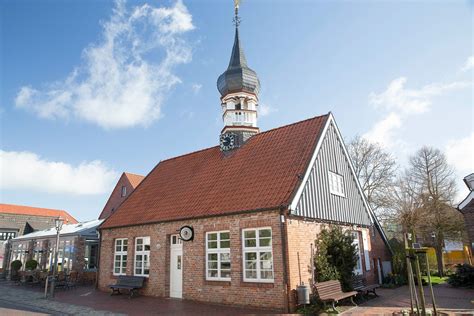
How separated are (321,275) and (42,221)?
149 ft

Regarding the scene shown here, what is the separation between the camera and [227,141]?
1845 centimetres

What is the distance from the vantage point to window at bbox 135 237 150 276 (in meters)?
16.8

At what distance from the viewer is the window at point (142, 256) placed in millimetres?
16803

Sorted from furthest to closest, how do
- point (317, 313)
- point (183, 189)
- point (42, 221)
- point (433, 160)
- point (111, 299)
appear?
1. point (42, 221)
2. point (433, 160)
3. point (183, 189)
4. point (111, 299)
5. point (317, 313)

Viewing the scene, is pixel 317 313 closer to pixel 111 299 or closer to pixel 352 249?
pixel 352 249

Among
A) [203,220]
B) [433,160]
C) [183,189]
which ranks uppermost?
[433,160]

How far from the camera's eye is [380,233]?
20031mm

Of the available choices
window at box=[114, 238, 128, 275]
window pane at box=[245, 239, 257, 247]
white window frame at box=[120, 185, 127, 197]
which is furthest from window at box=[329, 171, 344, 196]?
white window frame at box=[120, 185, 127, 197]

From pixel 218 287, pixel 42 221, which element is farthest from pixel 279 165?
pixel 42 221

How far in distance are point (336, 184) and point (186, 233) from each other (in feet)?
23.5

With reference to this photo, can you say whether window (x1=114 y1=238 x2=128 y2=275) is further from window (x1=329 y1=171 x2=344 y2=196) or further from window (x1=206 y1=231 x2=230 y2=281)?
window (x1=329 y1=171 x2=344 y2=196)

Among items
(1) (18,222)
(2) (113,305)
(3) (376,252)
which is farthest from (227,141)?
(1) (18,222)

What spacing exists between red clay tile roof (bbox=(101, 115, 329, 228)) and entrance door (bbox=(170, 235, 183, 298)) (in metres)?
1.17

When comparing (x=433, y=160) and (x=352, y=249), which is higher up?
(x=433, y=160)
